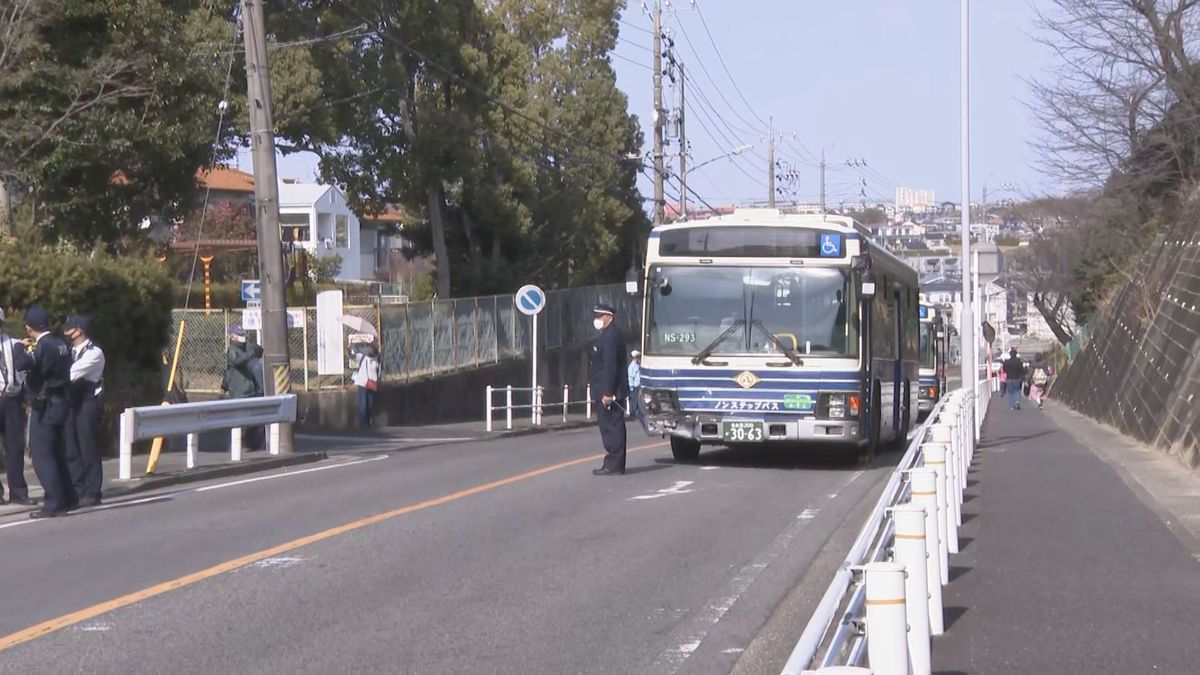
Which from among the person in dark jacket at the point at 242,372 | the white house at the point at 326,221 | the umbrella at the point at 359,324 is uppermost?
the white house at the point at 326,221

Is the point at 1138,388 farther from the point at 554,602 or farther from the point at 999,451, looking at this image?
the point at 554,602

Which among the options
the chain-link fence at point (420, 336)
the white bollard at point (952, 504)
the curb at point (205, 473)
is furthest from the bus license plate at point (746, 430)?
the chain-link fence at point (420, 336)

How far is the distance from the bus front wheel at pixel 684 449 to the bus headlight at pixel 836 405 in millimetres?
2109

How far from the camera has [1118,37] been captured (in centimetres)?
3334

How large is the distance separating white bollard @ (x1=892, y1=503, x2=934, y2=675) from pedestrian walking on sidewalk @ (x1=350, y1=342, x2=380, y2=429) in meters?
23.6

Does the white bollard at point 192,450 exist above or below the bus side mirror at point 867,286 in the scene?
below

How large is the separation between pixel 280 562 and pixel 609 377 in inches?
248

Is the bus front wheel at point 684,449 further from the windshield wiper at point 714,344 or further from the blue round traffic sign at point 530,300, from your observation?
the blue round traffic sign at point 530,300

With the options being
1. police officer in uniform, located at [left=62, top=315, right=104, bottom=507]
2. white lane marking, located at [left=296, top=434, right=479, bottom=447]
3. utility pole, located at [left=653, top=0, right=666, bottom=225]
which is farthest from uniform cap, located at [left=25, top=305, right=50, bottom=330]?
utility pole, located at [left=653, top=0, right=666, bottom=225]

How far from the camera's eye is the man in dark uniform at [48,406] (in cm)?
1286

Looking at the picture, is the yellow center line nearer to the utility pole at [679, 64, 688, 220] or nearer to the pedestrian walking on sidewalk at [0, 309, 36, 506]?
the pedestrian walking on sidewalk at [0, 309, 36, 506]

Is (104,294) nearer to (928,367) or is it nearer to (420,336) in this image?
(420,336)

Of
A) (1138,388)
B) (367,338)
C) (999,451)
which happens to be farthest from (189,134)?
(1138,388)

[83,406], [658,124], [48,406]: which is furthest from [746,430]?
[658,124]
